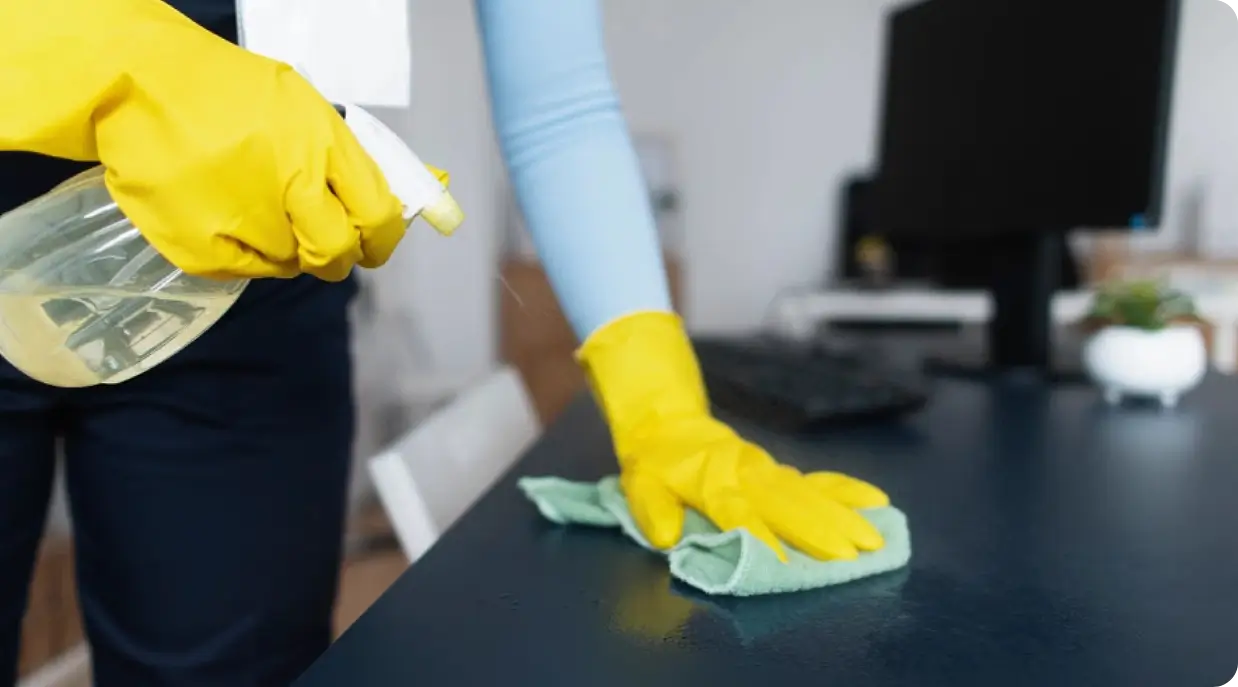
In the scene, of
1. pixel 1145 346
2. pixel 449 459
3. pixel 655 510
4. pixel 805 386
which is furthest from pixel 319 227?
pixel 1145 346

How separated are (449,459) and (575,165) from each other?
0.28m

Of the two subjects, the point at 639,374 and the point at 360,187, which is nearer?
the point at 360,187

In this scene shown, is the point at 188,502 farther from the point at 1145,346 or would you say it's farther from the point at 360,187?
the point at 1145,346

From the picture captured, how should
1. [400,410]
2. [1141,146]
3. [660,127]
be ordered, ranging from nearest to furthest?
[1141,146] → [400,410] → [660,127]

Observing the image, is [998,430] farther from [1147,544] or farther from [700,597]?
[700,597]

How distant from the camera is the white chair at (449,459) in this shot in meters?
0.63

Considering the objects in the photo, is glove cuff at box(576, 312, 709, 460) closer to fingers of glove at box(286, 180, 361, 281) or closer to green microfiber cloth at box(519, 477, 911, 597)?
green microfiber cloth at box(519, 477, 911, 597)

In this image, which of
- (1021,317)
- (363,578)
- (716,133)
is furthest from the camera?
(716,133)

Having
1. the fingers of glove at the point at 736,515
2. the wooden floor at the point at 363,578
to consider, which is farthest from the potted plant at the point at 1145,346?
the wooden floor at the point at 363,578

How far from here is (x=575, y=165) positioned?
2.13ft

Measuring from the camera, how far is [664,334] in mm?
634

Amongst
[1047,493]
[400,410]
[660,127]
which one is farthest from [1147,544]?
[660,127]

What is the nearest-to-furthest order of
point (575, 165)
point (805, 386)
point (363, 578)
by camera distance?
point (575, 165)
point (805, 386)
point (363, 578)

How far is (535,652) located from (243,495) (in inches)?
12.9
